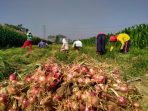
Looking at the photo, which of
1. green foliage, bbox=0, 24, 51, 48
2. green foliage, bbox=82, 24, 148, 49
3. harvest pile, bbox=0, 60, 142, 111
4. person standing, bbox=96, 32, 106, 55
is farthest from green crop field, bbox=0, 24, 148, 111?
green foliage, bbox=0, 24, 51, 48

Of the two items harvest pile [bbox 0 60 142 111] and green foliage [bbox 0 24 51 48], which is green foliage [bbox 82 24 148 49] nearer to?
green foliage [bbox 0 24 51 48]

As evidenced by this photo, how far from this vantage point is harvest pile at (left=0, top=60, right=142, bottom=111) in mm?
3430

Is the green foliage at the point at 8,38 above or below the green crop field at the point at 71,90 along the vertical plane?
above

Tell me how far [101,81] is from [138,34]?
21820 mm

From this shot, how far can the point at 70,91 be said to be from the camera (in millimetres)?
3510

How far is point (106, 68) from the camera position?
154 inches

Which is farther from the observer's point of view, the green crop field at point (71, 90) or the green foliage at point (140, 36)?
the green foliage at point (140, 36)

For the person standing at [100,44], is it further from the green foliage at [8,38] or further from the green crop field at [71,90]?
the green crop field at [71,90]

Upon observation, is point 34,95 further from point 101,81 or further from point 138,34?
point 138,34

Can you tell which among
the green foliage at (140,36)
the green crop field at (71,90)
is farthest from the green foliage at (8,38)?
the green crop field at (71,90)

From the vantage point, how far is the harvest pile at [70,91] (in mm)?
3430

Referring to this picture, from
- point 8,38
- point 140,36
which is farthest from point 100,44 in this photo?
point 8,38

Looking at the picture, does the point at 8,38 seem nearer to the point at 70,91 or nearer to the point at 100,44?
the point at 100,44

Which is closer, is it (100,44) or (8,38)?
(100,44)
